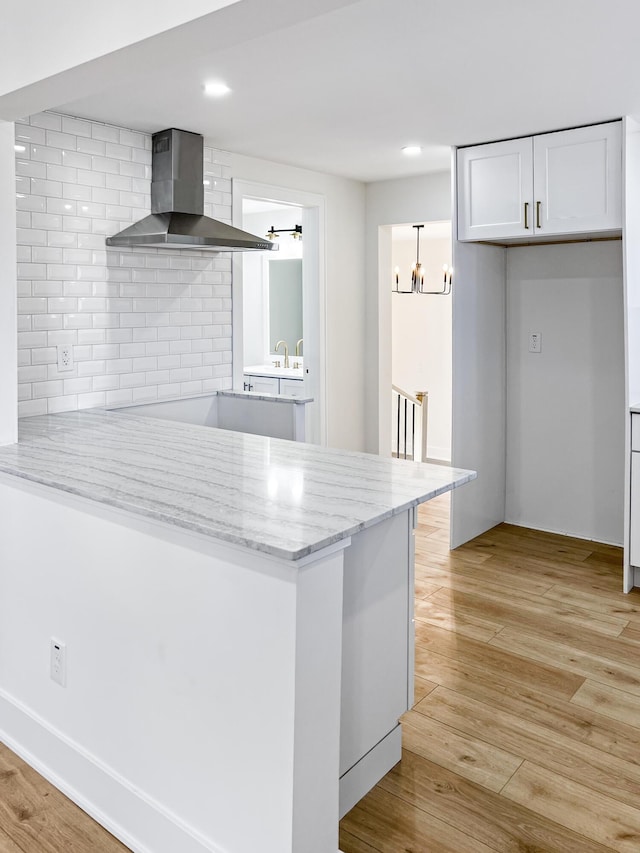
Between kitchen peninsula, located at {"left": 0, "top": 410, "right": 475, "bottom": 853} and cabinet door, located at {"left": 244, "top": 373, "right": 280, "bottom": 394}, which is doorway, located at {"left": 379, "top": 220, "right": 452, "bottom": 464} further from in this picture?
kitchen peninsula, located at {"left": 0, "top": 410, "right": 475, "bottom": 853}

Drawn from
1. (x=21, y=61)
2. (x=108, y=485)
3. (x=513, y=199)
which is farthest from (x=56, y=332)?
(x=513, y=199)

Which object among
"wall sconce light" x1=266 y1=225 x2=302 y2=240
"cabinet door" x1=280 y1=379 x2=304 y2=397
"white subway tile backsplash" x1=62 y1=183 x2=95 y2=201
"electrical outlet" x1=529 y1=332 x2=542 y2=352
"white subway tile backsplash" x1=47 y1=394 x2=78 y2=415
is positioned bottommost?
"white subway tile backsplash" x1=47 y1=394 x2=78 y2=415

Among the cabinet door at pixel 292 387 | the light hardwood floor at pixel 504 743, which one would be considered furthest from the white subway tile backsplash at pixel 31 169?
the cabinet door at pixel 292 387

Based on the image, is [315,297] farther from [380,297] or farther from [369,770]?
[369,770]

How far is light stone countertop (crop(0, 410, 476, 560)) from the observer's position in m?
1.58

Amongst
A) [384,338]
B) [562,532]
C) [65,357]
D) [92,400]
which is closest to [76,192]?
[65,357]

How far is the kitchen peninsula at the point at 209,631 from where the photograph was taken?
1.53 m

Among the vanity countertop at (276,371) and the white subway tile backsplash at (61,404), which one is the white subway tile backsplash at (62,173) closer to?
the white subway tile backsplash at (61,404)

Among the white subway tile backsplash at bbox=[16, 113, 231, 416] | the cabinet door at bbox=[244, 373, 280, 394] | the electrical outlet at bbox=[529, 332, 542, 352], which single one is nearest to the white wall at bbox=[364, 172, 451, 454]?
the cabinet door at bbox=[244, 373, 280, 394]

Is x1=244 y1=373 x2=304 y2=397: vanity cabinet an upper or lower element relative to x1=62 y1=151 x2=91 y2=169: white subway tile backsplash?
lower

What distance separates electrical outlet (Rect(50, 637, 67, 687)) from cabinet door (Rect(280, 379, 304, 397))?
3.95 metres

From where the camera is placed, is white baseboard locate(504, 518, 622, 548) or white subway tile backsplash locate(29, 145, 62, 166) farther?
white baseboard locate(504, 518, 622, 548)

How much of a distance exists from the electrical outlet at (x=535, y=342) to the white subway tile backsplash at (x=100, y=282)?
1.97m

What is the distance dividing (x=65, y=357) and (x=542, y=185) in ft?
8.60
